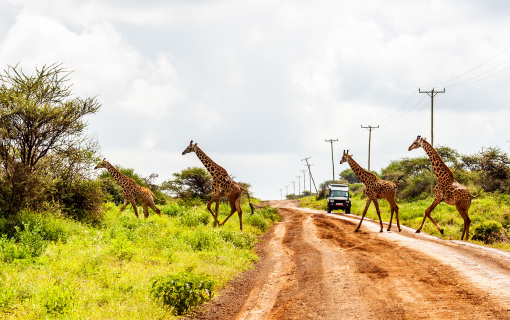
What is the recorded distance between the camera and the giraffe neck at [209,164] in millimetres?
17375

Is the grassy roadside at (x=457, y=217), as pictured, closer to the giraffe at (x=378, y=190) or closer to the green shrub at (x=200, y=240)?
the giraffe at (x=378, y=190)

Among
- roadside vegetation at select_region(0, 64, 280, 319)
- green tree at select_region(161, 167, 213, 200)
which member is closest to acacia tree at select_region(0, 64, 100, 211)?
roadside vegetation at select_region(0, 64, 280, 319)

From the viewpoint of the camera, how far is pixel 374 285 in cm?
755

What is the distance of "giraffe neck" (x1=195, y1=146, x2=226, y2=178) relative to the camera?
17375 millimetres

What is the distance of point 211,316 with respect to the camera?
6.57 meters

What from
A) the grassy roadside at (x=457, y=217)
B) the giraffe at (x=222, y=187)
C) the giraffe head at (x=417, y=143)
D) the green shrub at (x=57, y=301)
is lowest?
the green shrub at (x=57, y=301)

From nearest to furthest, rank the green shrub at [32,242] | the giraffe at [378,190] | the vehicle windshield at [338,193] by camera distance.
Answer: the green shrub at [32,242] → the giraffe at [378,190] → the vehicle windshield at [338,193]

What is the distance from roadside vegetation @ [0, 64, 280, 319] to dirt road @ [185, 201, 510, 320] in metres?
0.84

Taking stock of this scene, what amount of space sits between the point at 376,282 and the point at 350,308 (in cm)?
173

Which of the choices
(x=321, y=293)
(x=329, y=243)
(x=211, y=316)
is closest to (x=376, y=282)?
(x=321, y=293)

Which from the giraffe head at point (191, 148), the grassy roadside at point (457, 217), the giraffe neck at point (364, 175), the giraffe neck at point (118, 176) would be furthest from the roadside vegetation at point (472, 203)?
the giraffe neck at point (118, 176)

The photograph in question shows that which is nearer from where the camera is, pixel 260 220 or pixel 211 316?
pixel 211 316

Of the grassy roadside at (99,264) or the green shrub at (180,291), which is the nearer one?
the grassy roadside at (99,264)

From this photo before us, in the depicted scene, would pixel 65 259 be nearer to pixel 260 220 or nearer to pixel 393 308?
pixel 393 308
